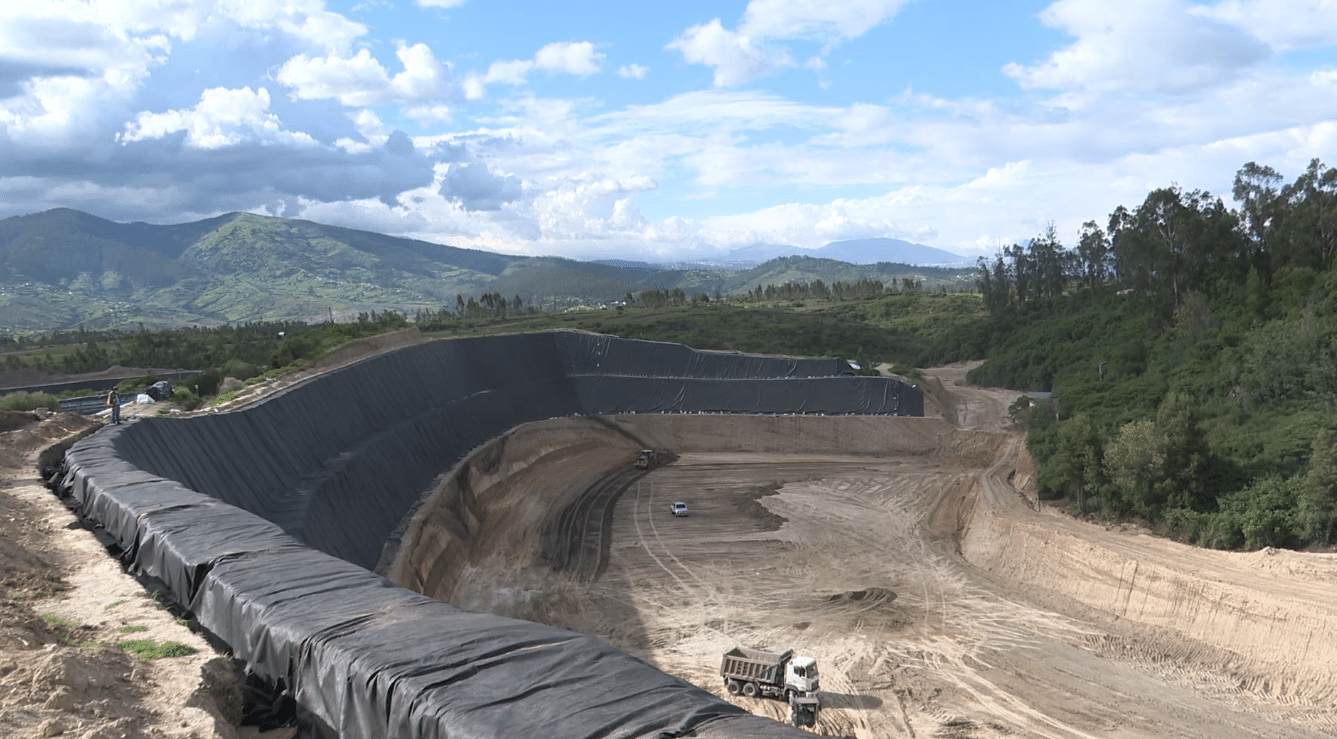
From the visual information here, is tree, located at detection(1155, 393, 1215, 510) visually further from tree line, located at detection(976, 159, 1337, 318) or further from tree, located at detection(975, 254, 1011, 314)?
tree, located at detection(975, 254, 1011, 314)

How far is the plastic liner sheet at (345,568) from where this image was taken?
8.30 meters

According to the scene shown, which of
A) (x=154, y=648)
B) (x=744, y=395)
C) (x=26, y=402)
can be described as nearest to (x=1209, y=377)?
(x=744, y=395)

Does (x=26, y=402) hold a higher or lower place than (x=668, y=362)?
lower

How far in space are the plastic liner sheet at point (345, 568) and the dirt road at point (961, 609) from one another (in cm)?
723

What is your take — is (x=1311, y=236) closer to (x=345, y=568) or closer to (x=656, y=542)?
(x=656, y=542)

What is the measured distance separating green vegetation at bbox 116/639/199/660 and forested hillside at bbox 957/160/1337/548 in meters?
32.4

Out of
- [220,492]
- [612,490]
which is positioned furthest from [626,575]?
[220,492]

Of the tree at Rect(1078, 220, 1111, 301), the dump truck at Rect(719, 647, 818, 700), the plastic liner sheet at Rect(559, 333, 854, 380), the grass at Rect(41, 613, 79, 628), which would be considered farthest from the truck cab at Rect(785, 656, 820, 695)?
the tree at Rect(1078, 220, 1111, 301)

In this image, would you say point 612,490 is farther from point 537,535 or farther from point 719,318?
point 719,318

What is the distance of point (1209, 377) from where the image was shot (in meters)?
42.0

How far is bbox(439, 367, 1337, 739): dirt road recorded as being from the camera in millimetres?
22688

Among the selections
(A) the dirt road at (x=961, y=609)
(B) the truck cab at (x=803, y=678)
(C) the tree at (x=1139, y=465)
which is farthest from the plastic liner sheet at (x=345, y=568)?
(C) the tree at (x=1139, y=465)

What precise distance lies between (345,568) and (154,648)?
8.30ft

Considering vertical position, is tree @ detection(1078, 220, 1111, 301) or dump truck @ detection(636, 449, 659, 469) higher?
tree @ detection(1078, 220, 1111, 301)
